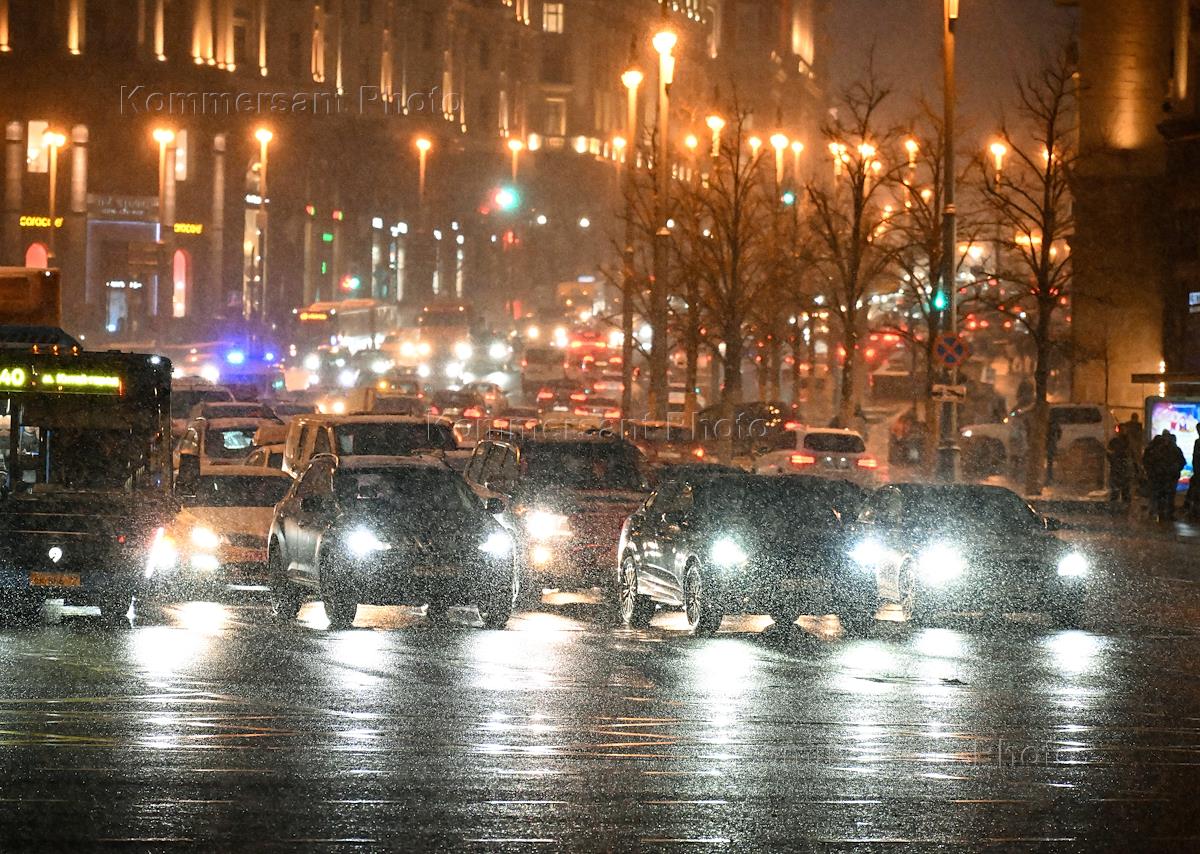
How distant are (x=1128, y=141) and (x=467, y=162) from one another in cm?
10643

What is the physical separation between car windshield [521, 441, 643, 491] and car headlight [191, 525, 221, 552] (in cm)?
381

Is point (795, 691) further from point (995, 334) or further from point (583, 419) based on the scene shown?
point (995, 334)

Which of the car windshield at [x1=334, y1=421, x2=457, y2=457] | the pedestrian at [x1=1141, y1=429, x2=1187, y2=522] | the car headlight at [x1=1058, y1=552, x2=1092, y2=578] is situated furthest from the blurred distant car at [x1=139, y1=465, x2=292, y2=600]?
the pedestrian at [x1=1141, y1=429, x2=1187, y2=522]

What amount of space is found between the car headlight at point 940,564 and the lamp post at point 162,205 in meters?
73.2

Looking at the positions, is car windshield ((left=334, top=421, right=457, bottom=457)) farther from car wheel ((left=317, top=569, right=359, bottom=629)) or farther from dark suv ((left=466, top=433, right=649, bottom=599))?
car wheel ((left=317, top=569, right=359, bottom=629))

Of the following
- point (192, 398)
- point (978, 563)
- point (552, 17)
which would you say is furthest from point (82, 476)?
point (552, 17)

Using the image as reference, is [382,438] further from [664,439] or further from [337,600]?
[664,439]

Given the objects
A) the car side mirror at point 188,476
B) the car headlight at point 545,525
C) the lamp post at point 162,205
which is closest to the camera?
the car side mirror at point 188,476

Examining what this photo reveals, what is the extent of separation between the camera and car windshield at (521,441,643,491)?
969 inches

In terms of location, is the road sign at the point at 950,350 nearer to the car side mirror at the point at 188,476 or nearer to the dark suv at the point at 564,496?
the dark suv at the point at 564,496

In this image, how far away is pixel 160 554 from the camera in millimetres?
19906

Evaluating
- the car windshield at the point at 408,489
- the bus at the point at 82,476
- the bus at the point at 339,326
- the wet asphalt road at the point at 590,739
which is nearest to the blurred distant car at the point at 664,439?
the car windshield at the point at 408,489

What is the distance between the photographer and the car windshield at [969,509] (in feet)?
68.7

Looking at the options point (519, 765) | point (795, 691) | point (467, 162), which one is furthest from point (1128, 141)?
point (467, 162)
